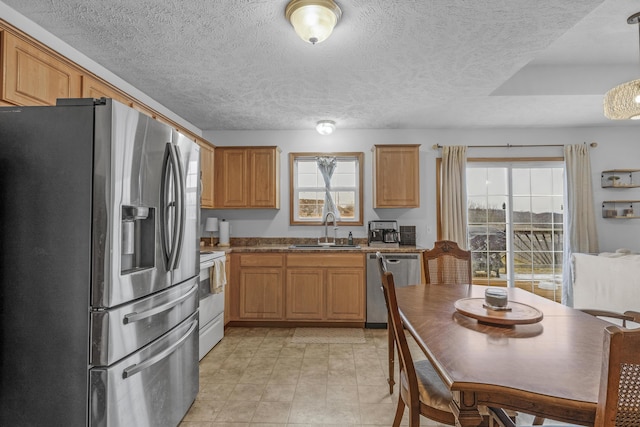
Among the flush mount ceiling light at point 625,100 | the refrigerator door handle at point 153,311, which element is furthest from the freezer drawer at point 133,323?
the flush mount ceiling light at point 625,100

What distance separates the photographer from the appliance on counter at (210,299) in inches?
123

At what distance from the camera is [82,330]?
1464mm

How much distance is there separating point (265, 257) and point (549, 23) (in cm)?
337

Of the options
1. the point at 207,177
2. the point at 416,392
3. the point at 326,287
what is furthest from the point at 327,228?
the point at 416,392

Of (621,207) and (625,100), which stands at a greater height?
(625,100)

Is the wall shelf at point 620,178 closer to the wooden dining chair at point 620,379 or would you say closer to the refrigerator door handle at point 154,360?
the wooden dining chair at point 620,379

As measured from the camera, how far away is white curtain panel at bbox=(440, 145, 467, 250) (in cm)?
452

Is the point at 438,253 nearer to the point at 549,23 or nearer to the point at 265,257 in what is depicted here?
the point at 549,23

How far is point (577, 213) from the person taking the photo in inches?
175

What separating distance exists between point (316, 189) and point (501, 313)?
3416mm

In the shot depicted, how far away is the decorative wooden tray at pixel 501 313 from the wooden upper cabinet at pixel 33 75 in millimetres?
2722

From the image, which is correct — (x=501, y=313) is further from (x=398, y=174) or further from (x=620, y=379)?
(x=398, y=174)

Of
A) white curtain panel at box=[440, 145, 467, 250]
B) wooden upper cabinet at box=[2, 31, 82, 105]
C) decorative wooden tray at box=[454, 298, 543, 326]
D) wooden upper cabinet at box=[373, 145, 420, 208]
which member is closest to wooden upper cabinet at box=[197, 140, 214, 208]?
wooden upper cabinet at box=[2, 31, 82, 105]

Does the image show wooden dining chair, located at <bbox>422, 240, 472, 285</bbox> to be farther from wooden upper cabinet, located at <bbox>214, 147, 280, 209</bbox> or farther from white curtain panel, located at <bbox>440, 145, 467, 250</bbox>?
wooden upper cabinet, located at <bbox>214, 147, 280, 209</bbox>
